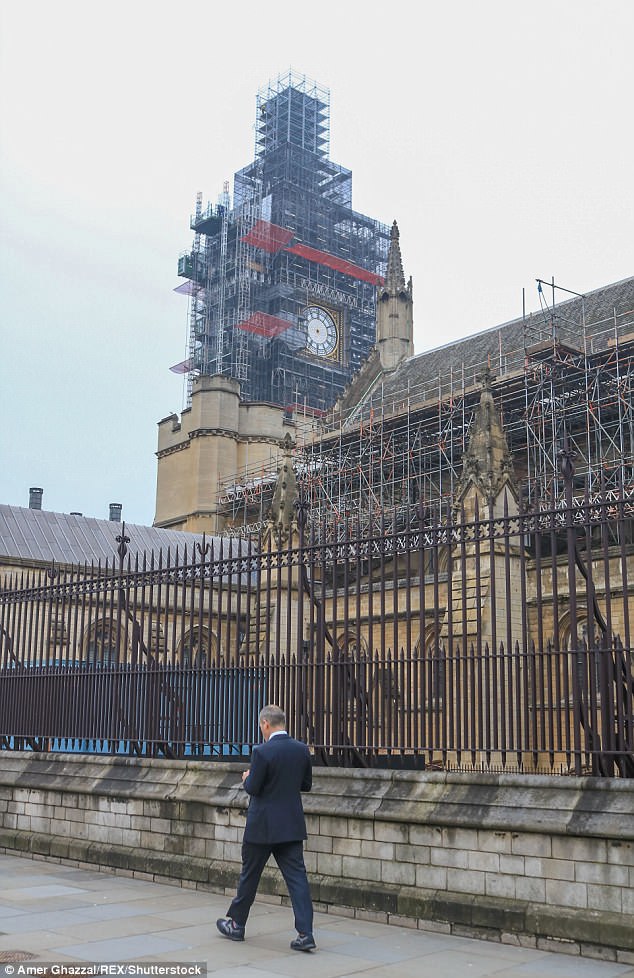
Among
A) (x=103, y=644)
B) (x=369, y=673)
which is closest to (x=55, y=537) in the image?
(x=103, y=644)

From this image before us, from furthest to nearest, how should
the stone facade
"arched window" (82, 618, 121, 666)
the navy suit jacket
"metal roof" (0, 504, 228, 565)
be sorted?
the stone facade
"metal roof" (0, 504, 228, 565)
"arched window" (82, 618, 121, 666)
the navy suit jacket

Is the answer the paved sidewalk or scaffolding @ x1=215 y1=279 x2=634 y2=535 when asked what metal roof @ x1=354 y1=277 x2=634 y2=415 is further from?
the paved sidewalk

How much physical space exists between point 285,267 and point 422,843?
56844 millimetres

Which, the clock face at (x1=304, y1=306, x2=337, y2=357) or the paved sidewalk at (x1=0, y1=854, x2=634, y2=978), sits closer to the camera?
the paved sidewalk at (x1=0, y1=854, x2=634, y2=978)

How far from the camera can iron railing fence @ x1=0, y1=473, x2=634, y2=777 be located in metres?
8.02

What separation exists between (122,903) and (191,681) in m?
2.63

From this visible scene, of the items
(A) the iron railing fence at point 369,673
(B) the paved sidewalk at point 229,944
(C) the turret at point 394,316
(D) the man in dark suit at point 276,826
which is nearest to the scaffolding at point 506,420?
(C) the turret at point 394,316

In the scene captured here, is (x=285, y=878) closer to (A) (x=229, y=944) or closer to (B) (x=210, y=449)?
(A) (x=229, y=944)

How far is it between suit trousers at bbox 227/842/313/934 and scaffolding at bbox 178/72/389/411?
2004 inches

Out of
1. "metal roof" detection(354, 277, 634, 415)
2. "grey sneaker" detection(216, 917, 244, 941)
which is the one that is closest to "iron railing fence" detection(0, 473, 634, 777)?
"grey sneaker" detection(216, 917, 244, 941)

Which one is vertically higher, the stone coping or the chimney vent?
the chimney vent

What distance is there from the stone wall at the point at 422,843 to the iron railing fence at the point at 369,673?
0.38 meters

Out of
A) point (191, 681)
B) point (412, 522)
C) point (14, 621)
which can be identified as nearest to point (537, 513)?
point (412, 522)

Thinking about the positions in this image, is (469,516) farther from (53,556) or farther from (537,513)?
(53,556)
